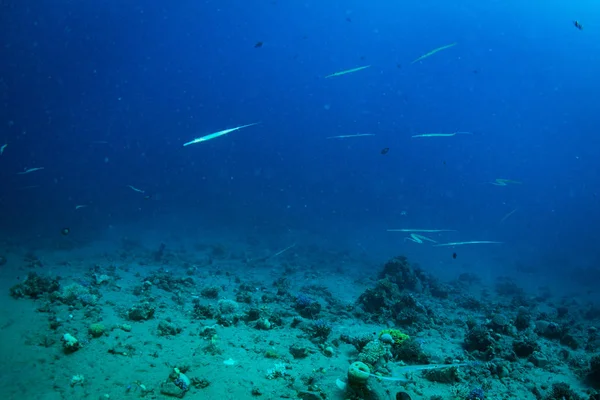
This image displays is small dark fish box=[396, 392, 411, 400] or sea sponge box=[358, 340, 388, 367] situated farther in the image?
A: sea sponge box=[358, 340, 388, 367]

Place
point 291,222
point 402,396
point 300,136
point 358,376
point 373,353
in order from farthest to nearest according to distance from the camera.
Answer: point 300,136
point 291,222
point 373,353
point 402,396
point 358,376

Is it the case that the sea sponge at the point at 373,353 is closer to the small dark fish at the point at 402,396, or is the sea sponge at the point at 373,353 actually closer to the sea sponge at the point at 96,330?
the small dark fish at the point at 402,396

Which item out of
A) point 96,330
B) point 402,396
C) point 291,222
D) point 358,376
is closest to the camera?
point 358,376

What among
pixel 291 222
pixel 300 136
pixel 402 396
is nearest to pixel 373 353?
pixel 402 396

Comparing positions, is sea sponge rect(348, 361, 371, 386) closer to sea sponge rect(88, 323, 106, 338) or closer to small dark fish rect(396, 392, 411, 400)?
small dark fish rect(396, 392, 411, 400)

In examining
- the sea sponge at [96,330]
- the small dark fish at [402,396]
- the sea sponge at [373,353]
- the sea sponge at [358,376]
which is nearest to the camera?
the sea sponge at [358,376]

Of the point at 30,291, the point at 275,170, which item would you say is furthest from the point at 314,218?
the point at 275,170

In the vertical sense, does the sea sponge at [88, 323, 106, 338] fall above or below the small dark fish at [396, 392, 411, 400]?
above

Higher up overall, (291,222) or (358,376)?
(358,376)

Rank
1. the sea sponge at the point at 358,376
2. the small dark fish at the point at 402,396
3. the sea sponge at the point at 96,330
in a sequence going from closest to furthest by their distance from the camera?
the sea sponge at the point at 358,376
the small dark fish at the point at 402,396
the sea sponge at the point at 96,330

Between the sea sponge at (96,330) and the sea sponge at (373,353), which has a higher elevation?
the sea sponge at (96,330)

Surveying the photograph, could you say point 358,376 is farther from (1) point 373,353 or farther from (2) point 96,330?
(2) point 96,330

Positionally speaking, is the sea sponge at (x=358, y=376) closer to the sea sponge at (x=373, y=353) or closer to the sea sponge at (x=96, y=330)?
the sea sponge at (x=373, y=353)

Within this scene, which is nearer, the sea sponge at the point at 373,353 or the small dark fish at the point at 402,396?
the small dark fish at the point at 402,396
